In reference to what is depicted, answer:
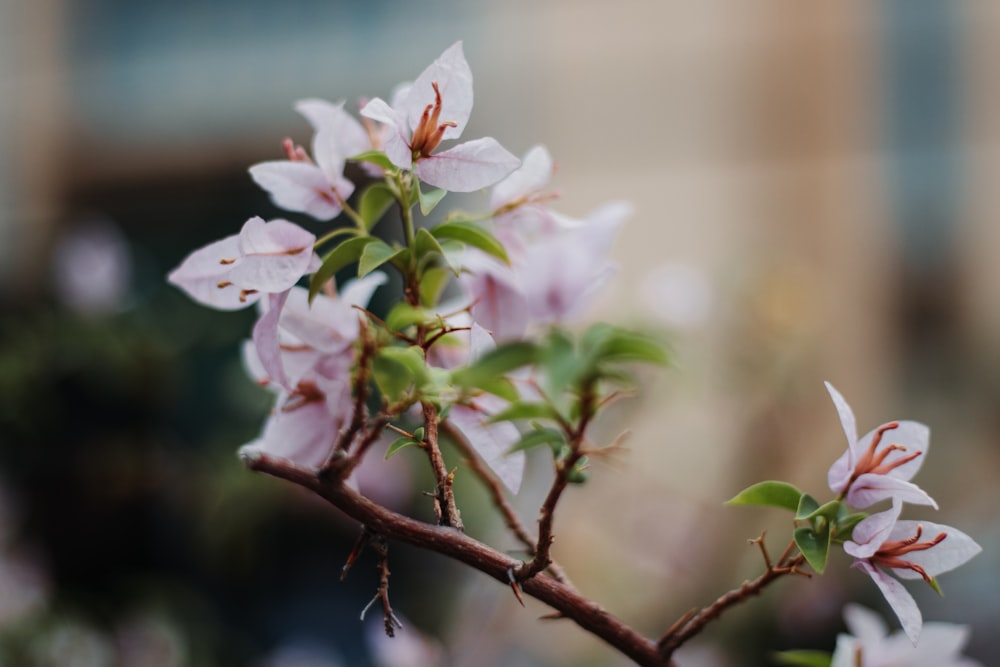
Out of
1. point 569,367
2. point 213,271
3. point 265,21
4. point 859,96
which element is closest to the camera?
point 569,367

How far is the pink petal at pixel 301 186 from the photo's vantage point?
32 cm

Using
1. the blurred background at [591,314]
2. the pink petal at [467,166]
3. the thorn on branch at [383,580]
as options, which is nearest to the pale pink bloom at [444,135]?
the pink petal at [467,166]

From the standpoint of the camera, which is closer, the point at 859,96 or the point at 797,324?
the point at 797,324

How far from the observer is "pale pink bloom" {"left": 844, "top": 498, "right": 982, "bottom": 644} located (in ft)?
0.89

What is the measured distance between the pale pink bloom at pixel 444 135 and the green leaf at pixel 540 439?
77 mm

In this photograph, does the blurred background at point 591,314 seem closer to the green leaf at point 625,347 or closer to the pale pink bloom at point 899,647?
the pale pink bloom at point 899,647

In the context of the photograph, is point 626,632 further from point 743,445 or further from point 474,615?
point 743,445

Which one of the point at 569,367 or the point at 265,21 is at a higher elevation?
the point at 569,367

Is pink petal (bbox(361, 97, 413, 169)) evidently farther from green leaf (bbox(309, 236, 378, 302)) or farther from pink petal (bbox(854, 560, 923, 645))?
pink petal (bbox(854, 560, 923, 645))

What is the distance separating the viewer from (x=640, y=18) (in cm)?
266

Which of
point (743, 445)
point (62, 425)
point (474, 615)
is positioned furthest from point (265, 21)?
point (474, 615)

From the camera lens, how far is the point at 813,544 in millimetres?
271

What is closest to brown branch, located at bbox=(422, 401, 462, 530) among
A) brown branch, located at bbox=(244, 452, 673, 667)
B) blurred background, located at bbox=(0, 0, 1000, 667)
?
brown branch, located at bbox=(244, 452, 673, 667)

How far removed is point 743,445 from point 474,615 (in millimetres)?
470
